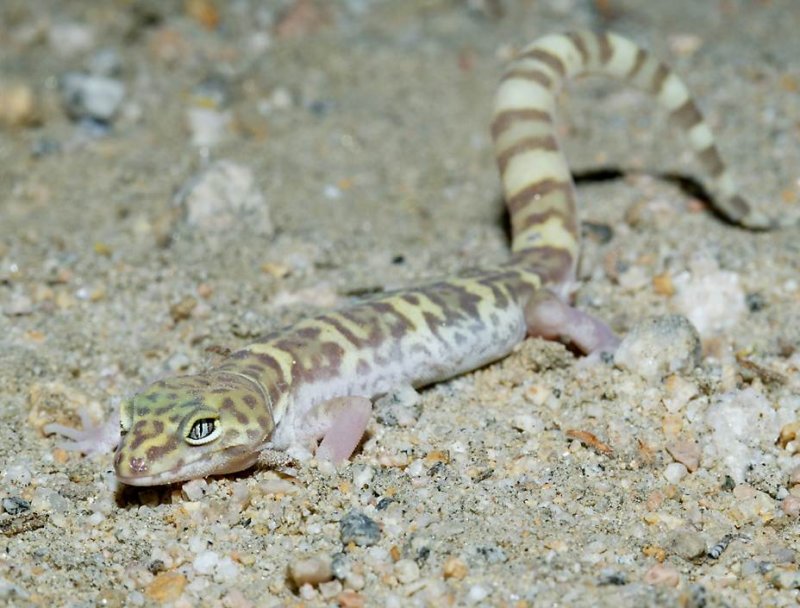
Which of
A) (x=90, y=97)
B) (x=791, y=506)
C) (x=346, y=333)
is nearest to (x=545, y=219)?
(x=346, y=333)

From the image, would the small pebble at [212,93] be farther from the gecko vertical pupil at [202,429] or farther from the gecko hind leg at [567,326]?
the gecko vertical pupil at [202,429]

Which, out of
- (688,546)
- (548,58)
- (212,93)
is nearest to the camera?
(688,546)

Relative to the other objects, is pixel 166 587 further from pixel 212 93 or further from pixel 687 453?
pixel 212 93

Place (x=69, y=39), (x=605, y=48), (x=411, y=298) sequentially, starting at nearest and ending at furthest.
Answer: (x=411, y=298) → (x=605, y=48) → (x=69, y=39)

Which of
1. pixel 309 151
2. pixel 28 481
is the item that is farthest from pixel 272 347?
pixel 309 151

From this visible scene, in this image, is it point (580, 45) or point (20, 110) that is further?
point (20, 110)

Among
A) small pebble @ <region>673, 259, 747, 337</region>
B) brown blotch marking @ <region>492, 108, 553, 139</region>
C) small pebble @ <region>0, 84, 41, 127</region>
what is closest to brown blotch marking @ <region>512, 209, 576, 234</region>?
brown blotch marking @ <region>492, 108, 553, 139</region>

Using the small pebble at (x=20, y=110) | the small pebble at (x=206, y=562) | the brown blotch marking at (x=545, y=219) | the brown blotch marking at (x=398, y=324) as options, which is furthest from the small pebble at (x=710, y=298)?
the small pebble at (x=20, y=110)

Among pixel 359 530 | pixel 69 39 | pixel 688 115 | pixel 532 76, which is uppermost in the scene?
pixel 532 76
